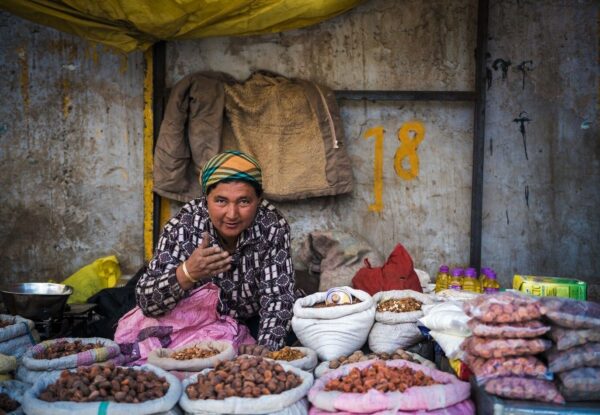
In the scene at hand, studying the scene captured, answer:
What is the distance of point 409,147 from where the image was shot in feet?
16.7

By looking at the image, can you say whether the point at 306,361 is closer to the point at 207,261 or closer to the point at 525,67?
the point at 207,261

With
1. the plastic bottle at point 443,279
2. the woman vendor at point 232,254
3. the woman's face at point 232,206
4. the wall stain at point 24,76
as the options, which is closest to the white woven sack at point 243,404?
the woman vendor at point 232,254

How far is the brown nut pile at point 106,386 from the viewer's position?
8.60 ft

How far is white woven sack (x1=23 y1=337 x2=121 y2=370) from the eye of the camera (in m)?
3.05

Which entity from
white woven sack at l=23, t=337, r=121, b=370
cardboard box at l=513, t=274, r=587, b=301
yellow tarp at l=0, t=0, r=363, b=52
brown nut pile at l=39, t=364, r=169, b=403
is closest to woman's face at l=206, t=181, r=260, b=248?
white woven sack at l=23, t=337, r=121, b=370

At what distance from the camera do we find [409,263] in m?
4.29

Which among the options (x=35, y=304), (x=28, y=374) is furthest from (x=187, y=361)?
(x=35, y=304)

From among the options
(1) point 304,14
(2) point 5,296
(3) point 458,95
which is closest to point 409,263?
(3) point 458,95

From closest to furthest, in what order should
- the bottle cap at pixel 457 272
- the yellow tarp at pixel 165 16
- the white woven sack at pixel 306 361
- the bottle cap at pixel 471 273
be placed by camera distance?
1. the white woven sack at pixel 306 361
2. the yellow tarp at pixel 165 16
3. the bottle cap at pixel 471 273
4. the bottle cap at pixel 457 272

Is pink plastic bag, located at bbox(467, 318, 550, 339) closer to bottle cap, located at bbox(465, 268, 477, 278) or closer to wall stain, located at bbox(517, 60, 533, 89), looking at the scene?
bottle cap, located at bbox(465, 268, 477, 278)

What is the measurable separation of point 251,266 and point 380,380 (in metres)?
1.19

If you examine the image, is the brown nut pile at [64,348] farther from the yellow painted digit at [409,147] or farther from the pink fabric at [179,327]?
the yellow painted digit at [409,147]

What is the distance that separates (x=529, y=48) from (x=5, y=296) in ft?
12.4

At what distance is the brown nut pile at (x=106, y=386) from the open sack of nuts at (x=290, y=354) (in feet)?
1.92
